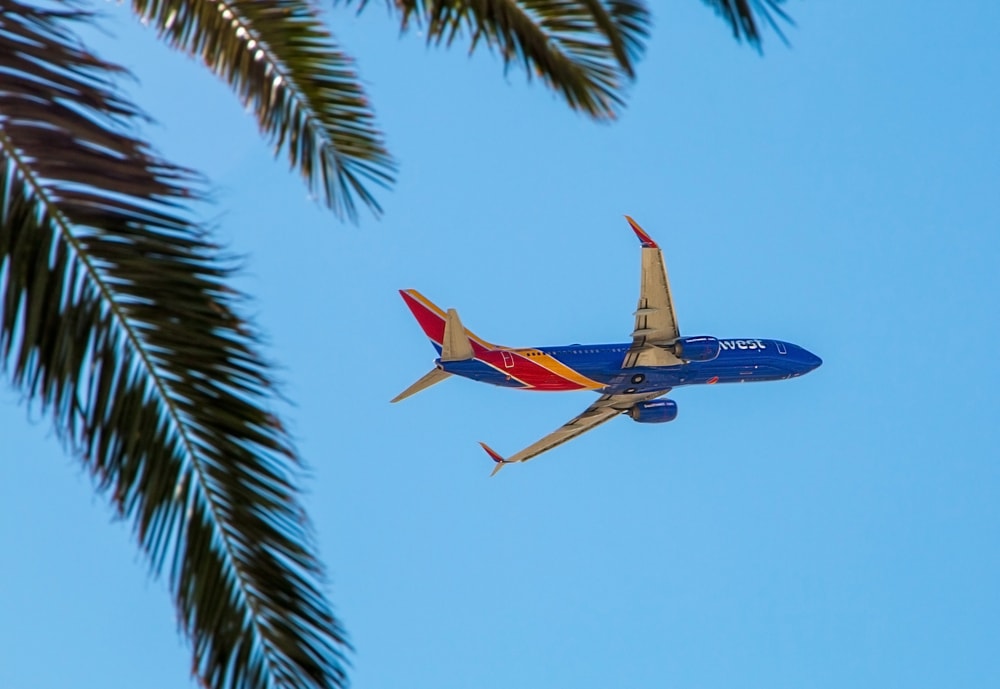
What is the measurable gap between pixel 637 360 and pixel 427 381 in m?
8.59

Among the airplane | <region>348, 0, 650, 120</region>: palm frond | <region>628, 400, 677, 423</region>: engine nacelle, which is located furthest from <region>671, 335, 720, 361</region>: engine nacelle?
<region>348, 0, 650, 120</region>: palm frond

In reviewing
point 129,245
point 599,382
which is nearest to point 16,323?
point 129,245

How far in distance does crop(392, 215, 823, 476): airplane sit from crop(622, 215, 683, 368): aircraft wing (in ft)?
0.11

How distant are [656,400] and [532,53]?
4164 cm

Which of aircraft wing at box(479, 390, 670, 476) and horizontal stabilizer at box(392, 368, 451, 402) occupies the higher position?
aircraft wing at box(479, 390, 670, 476)

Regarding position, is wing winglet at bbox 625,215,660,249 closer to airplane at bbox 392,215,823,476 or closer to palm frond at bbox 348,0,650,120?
airplane at bbox 392,215,823,476

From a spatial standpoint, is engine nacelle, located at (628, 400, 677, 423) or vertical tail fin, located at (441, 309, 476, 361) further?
engine nacelle, located at (628, 400, 677, 423)

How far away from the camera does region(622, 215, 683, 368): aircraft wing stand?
1545 inches

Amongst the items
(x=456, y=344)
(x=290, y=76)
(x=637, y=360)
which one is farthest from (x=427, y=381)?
(x=290, y=76)

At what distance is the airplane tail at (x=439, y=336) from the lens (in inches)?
1587

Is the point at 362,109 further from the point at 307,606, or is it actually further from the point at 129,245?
the point at 307,606

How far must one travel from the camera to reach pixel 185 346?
5.11 metres

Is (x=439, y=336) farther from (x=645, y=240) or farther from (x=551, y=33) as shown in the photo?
(x=551, y=33)

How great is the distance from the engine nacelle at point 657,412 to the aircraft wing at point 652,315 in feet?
15.6
